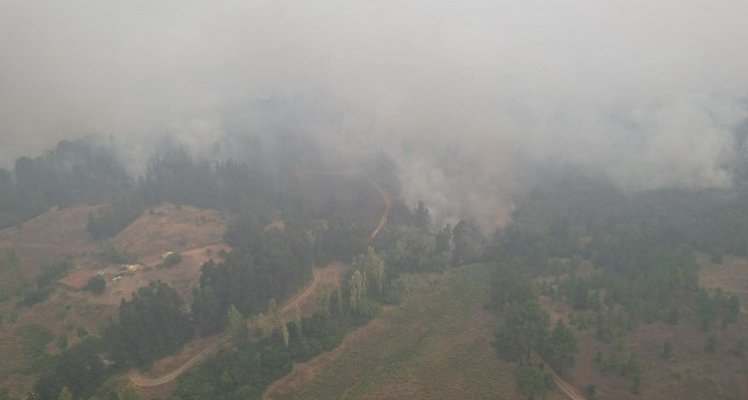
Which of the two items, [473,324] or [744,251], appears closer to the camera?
[473,324]

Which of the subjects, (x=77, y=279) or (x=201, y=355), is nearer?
(x=201, y=355)

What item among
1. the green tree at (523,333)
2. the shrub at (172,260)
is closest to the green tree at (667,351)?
the green tree at (523,333)

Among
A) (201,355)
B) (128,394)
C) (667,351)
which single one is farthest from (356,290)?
(667,351)

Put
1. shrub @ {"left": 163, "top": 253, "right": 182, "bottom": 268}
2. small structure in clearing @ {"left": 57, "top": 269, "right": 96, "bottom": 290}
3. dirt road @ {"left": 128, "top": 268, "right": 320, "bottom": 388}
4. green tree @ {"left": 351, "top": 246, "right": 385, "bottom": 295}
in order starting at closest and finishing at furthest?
1. dirt road @ {"left": 128, "top": 268, "right": 320, "bottom": 388}
2. green tree @ {"left": 351, "top": 246, "right": 385, "bottom": 295}
3. small structure in clearing @ {"left": 57, "top": 269, "right": 96, "bottom": 290}
4. shrub @ {"left": 163, "top": 253, "right": 182, "bottom": 268}

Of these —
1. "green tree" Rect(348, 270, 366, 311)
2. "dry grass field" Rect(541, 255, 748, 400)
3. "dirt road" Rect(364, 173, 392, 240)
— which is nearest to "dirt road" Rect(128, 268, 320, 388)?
"green tree" Rect(348, 270, 366, 311)

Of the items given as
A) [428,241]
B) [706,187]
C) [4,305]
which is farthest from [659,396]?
[4,305]

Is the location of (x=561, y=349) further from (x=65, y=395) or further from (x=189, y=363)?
(x=65, y=395)

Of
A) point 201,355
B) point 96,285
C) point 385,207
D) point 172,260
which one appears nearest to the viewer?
point 201,355

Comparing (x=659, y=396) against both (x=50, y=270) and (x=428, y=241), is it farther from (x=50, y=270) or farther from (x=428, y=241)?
(x=50, y=270)

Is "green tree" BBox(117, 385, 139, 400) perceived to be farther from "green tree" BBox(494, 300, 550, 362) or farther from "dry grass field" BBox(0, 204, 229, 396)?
"green tree" BBox(494, 300, 550, 362)
